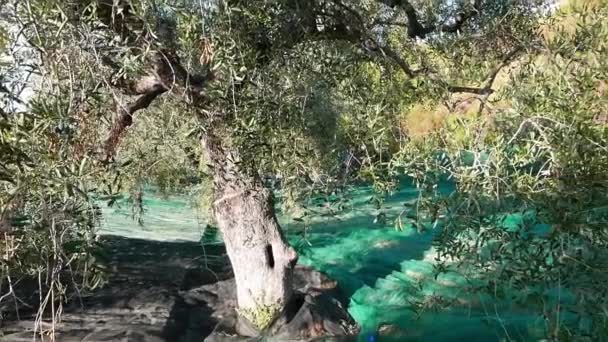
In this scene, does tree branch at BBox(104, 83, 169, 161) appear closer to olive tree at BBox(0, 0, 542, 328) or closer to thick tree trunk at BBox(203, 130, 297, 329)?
olive tree at BBox(0, 0, 542, 328)

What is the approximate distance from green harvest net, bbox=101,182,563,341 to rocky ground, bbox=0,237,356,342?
415 millimetres

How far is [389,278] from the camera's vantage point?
8172 mm

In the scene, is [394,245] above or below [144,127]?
below

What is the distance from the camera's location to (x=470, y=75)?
12.0 feet

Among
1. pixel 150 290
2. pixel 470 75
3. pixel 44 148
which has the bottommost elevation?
pixel 150 290

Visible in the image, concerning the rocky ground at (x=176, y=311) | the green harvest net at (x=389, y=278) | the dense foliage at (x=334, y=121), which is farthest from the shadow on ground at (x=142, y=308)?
the dense foliage at (x=334, y=121)

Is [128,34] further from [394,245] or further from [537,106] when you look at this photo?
[394,245]

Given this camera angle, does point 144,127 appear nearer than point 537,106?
No

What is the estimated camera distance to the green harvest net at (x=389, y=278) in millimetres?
5680

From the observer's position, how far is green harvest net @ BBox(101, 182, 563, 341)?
5680 mm

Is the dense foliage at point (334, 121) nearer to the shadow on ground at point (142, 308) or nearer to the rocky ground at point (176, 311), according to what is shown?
the shadow on ground at point (142, 308)

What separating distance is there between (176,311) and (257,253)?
162cm

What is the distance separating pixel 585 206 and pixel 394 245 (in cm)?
673

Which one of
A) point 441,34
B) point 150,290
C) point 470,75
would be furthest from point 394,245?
point 470,75
